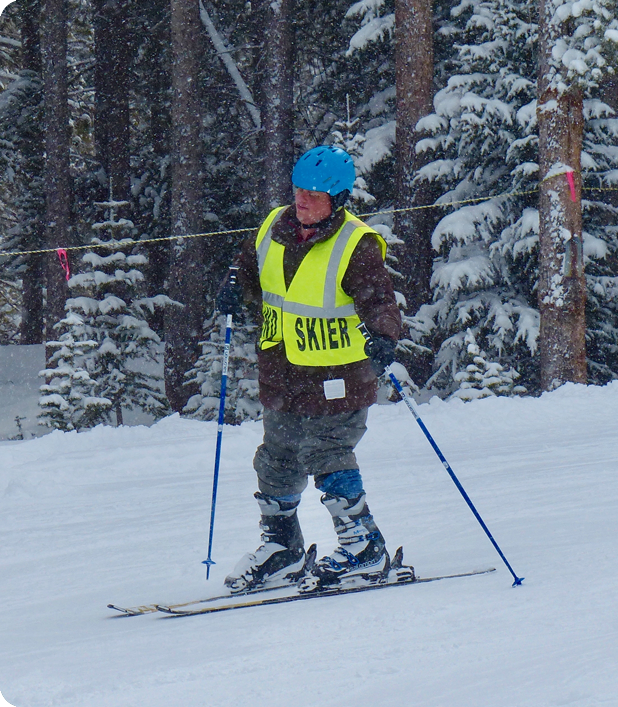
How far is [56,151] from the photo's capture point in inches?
680

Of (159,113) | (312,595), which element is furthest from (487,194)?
(312,595)

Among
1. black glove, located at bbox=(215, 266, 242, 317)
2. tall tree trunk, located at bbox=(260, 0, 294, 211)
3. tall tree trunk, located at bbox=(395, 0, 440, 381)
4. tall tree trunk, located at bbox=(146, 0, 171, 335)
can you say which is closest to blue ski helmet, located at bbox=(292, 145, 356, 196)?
black glove, located at bbox=(215, 266, 242, 317)

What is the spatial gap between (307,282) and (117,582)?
1.76 metres

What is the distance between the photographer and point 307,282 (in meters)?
3.85

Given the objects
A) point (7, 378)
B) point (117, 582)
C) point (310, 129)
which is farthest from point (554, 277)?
point (7, 378)

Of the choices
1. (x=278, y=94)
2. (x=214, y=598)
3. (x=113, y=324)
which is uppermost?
(x=278, y=94)

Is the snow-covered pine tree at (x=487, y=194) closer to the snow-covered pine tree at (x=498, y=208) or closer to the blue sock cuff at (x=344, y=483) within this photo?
the snow-covered pine tree at (x=498, y=208)

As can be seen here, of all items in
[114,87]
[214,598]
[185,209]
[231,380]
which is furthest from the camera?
[114,87]

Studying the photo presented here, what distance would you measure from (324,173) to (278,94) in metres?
12.0

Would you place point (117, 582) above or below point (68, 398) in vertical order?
above

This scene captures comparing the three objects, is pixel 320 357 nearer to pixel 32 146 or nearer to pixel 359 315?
pixel 359 315

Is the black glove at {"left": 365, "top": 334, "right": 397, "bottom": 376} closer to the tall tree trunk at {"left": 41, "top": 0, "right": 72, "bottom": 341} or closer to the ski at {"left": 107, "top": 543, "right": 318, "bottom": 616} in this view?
the ski at {"left": 107, "top": 543, "right": 318, "bottom": 616}

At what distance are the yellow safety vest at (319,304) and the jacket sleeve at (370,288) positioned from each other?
0.12 ft

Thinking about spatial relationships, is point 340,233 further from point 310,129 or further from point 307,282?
point 310,129
